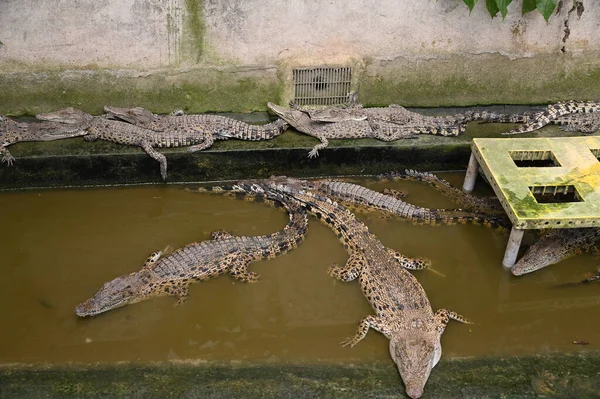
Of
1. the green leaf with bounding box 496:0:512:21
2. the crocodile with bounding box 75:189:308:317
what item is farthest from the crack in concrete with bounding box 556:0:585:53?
the crocodile with bounding box 75:189:308:317

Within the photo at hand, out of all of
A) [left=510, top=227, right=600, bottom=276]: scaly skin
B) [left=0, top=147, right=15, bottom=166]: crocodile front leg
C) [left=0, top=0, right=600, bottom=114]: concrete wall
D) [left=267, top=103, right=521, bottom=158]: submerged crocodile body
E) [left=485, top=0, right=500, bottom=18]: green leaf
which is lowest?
[left=510, top=227, right=600, bottom=276]: scaly skin

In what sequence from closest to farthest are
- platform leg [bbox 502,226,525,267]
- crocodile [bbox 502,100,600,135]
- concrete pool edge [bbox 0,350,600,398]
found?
1. concrete pool edge [bbox 0,350,600,398]
2. platform leg [bbox 502,226,525,267]
3. crocodile [bbox 502,100,600,135]

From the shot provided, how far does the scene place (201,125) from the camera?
6.07 meters

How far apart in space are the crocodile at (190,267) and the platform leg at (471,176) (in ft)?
5.50

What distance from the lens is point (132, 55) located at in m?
6.09

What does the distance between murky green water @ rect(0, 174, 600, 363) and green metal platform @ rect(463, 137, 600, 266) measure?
1.55 ft

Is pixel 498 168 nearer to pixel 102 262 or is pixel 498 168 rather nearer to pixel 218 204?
pixel 218 204

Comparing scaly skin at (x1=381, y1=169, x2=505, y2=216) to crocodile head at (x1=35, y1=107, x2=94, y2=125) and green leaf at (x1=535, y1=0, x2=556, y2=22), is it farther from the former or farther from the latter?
crocodile head at (x1=35, y1=107, x2=94, y2=125)

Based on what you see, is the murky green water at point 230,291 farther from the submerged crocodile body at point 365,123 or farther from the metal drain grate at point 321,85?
the metal drain grate at point 321,85

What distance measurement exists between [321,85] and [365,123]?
25.7 inches

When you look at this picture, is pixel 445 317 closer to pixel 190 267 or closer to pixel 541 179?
pixel 541 179

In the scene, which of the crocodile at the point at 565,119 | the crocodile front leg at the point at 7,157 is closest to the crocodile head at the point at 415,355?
the crocodile at the point at 565,119

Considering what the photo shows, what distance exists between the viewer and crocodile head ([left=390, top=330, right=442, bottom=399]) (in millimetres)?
3986

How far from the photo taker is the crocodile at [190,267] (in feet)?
15.4
